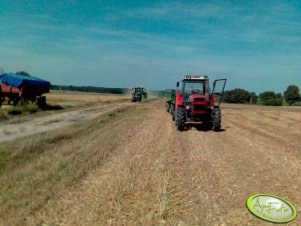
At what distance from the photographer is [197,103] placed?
1390 cm

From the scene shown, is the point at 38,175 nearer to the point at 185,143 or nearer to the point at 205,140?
the point at 185,143

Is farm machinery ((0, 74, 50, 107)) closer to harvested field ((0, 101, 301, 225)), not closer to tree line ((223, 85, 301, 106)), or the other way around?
harvested field ((0, 101, 301, 225))

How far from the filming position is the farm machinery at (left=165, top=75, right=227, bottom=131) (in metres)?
13.7

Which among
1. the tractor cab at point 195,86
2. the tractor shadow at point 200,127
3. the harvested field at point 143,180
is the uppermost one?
the tractor cab at point 195,86

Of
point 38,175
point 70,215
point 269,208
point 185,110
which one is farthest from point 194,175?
point 185,110

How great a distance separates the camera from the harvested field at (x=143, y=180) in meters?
4.99

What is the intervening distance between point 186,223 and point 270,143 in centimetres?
723

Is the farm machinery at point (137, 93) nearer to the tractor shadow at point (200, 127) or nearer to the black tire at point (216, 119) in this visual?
the tractor shadow at point (200, 127)

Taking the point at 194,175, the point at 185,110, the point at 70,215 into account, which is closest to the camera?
the point at 70,215

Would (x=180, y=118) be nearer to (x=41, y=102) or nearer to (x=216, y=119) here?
(x=216, y=119)

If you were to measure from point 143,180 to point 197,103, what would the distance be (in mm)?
7968

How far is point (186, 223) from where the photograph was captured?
4680 millimetres

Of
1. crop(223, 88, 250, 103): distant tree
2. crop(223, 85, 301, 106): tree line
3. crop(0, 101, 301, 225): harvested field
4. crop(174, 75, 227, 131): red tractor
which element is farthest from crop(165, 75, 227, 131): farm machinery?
crop(223, 85, 301, 106): tree line

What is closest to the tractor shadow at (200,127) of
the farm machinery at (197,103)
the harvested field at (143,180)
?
the farm machinery at (197,103)
